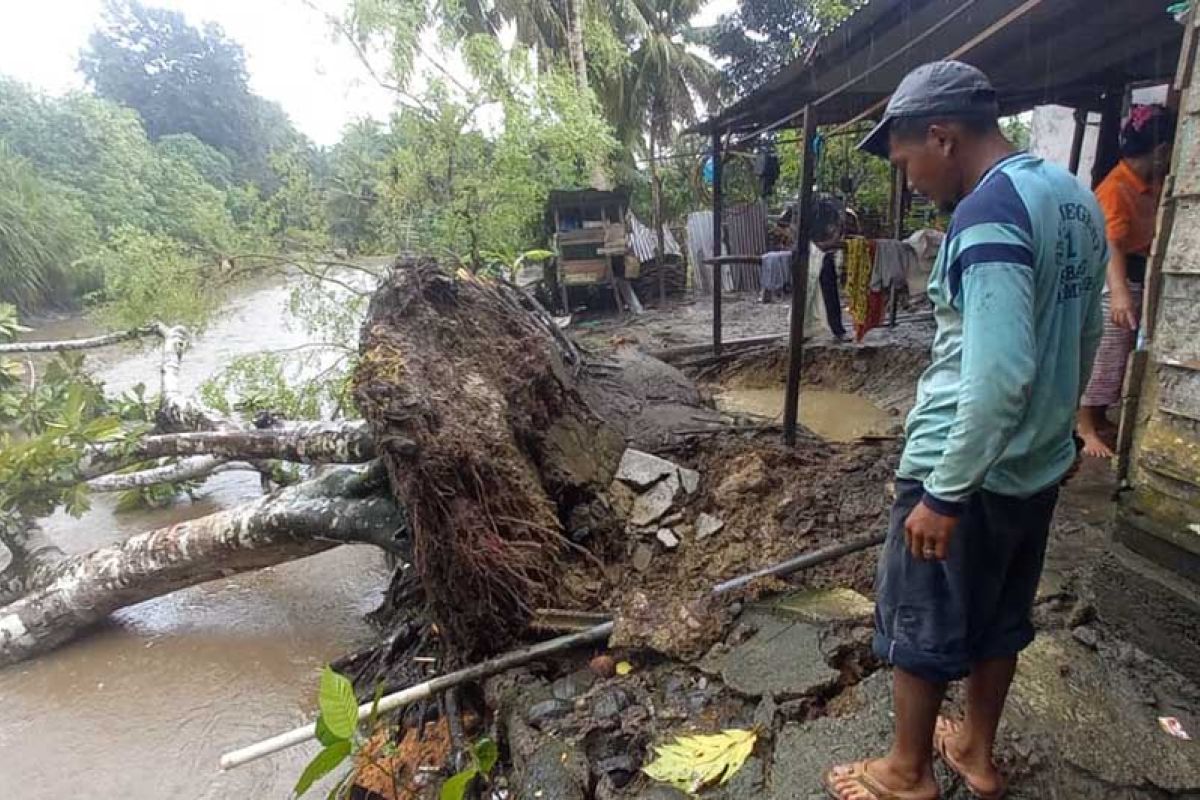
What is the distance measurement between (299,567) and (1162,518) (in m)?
5.72

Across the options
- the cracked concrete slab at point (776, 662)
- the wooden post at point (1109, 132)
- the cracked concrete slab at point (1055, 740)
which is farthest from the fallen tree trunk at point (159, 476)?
the wooden post at point (1109, 132)

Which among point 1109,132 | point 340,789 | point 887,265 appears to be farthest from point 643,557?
point 1109,132

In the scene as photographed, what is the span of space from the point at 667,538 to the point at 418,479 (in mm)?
1243

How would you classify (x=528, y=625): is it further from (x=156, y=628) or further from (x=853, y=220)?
(x=853, y=220)

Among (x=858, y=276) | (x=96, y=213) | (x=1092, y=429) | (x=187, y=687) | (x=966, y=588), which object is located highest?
(x=96, y=213)

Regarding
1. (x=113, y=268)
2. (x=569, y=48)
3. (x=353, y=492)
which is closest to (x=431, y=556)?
(x=353, y=492)

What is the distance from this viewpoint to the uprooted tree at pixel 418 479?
280cm

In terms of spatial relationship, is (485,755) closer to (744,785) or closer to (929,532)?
(744,785)

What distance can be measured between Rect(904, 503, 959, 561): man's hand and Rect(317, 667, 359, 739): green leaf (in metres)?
1.63

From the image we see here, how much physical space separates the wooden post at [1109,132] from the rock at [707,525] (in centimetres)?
481

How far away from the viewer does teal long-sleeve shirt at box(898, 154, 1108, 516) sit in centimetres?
Answer: 113

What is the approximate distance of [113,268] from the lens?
24.9 feet

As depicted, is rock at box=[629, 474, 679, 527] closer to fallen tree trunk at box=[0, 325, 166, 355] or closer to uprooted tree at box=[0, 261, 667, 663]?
uprooted tree at box=[0, 261, 667, 663]

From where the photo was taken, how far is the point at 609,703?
2283 millimetres
